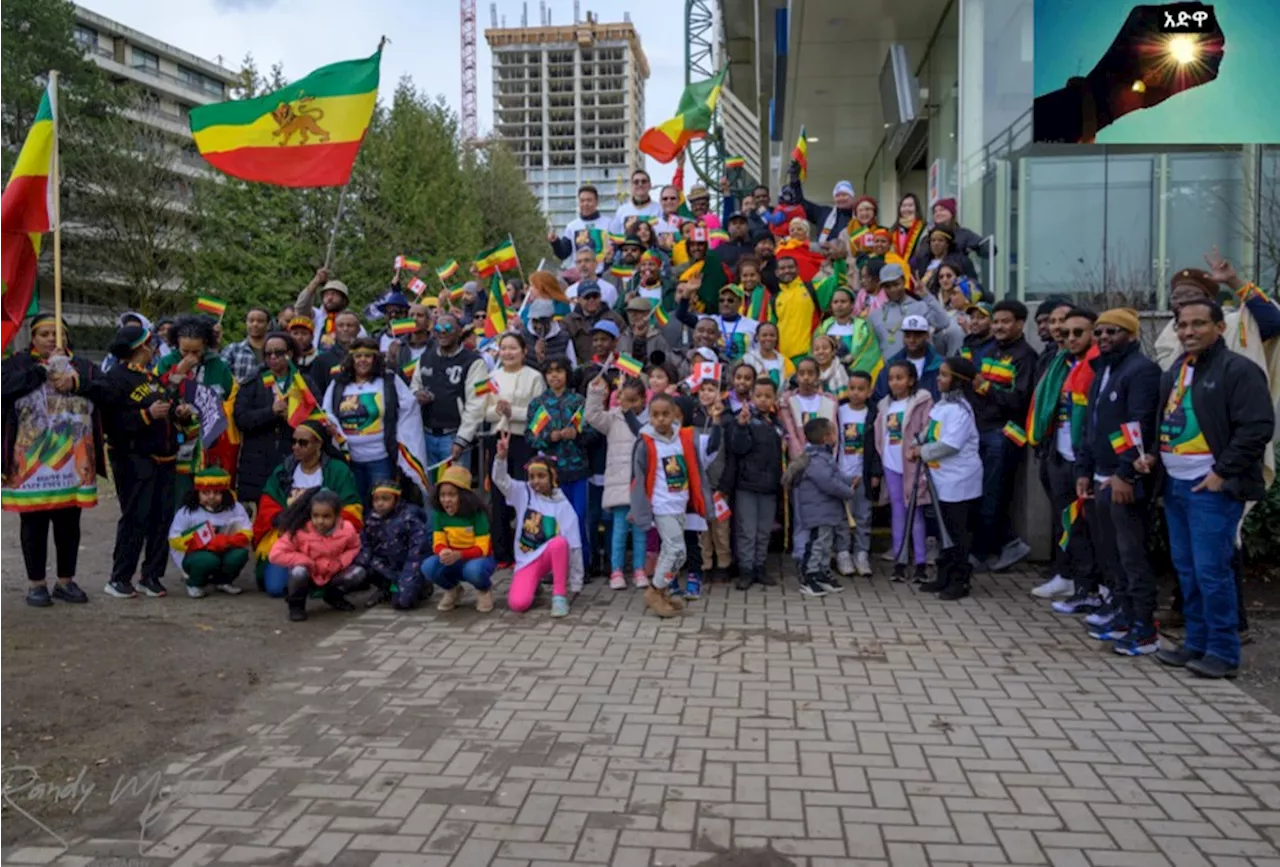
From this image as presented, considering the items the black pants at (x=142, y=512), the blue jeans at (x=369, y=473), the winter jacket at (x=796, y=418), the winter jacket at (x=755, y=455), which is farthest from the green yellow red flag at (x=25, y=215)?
the winter jacket at (x=796, y=418)

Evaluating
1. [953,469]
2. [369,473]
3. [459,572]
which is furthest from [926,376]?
[369,473]

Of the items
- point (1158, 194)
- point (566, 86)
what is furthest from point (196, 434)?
point (566, 86)

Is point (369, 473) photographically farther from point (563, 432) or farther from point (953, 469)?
point (953, 469)

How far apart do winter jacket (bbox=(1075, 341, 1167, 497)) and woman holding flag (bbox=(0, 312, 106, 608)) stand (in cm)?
700

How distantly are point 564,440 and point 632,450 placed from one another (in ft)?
1.90

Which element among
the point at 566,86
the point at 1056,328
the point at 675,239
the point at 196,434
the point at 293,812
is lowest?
the point at 293,812

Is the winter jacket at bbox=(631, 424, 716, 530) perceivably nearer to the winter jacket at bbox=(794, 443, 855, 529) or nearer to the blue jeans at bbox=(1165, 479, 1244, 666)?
the winter jacket at bbox=(794, 443, 855, 529)

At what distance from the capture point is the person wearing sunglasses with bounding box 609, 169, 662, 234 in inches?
506

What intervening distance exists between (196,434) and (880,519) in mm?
6179

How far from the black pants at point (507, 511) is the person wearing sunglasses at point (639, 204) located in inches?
195

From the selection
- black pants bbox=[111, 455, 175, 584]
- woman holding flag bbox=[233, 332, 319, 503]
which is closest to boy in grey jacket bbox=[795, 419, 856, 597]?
woman holding flag bbox=[233, 332, 319, 503]

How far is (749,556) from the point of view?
8.30 metres

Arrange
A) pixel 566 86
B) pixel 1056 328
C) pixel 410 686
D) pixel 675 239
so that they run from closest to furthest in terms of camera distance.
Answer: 1. pixel 410 686
2. pixel 1056 328
3. pixel 675 239
4. pixel 566 86

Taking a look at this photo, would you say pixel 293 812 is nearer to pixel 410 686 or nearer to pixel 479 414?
pixel 410 686
